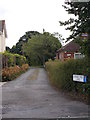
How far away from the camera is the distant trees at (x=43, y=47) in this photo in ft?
174

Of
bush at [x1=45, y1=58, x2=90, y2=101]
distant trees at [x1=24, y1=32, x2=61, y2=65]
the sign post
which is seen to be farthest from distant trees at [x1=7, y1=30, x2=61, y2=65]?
the sign post

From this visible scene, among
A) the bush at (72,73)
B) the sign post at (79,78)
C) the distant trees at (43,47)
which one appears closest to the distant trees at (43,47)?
A: the distant trees at (43,47)

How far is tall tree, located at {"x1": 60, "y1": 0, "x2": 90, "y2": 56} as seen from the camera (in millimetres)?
9219

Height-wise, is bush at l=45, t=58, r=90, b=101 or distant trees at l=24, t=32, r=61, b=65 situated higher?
distant trees at l=24, t=32, r=61, b=65

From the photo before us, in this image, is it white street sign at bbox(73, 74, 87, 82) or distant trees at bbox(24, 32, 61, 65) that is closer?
white street sign at bbox(73, 74, 87, 82)

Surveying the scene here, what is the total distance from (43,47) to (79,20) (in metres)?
43.6

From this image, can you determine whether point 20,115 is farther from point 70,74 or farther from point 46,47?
point 46,47

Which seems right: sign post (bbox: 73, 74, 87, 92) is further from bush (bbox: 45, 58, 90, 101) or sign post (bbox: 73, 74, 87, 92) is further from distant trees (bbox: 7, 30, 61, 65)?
distant trees (bbox: 7, 30, 61, 65)

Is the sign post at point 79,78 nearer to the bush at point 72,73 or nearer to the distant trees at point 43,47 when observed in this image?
the bush at point 72,73

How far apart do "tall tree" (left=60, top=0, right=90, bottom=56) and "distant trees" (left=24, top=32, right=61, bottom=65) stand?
4196 centimetres

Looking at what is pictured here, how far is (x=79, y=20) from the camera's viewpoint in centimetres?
984

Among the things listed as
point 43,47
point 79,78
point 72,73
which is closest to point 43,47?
point 43,47

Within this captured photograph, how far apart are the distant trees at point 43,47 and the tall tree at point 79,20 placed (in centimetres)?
4196

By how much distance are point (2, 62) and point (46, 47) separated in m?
33.0
